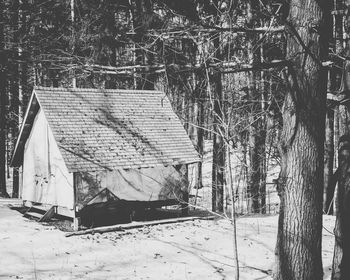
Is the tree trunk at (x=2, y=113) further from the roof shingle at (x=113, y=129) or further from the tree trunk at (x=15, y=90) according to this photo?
the roof shingle at (x=113, y=129)

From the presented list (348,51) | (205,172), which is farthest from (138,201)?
(205,172)

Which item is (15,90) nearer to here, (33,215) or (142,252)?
(33,215)

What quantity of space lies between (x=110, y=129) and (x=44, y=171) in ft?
9.21

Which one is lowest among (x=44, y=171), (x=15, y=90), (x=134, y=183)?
(x=134, y=183)

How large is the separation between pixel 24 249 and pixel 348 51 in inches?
362

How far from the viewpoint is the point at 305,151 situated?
6.01 metres

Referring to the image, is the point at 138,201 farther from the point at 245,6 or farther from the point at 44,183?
the point at 245,6

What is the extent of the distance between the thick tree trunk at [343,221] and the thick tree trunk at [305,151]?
1.04 m

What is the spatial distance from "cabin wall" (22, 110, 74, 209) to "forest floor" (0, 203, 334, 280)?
3.55 feet

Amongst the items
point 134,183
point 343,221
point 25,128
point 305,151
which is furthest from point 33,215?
point 305,151

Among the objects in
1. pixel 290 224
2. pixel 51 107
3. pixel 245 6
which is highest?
pixel 245 6

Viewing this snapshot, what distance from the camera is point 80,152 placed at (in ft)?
49.0

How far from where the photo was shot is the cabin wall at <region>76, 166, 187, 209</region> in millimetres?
14648

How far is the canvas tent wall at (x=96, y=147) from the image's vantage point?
48.8ft
